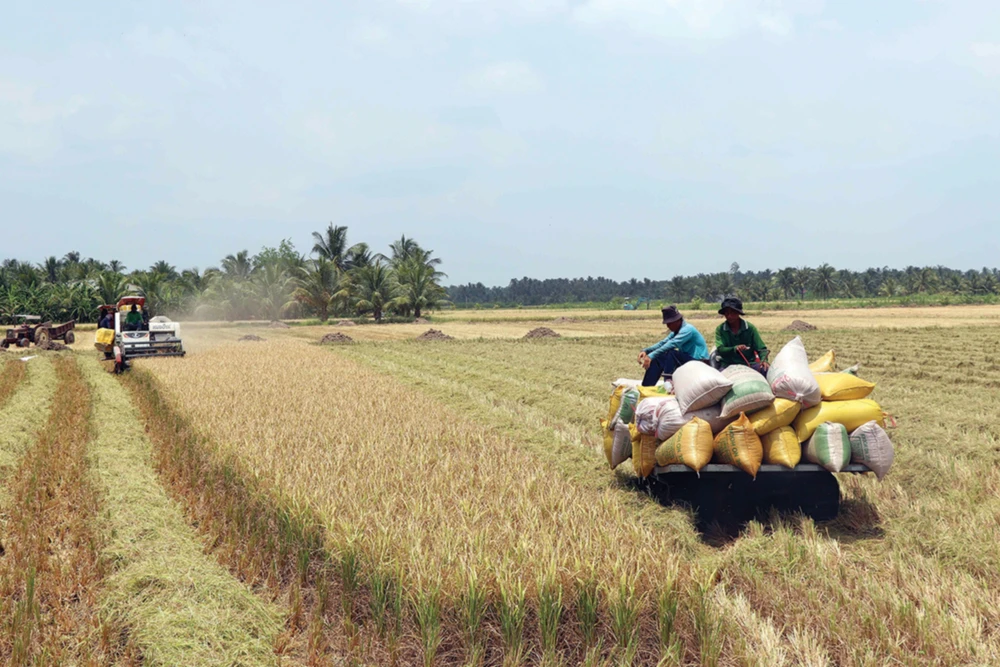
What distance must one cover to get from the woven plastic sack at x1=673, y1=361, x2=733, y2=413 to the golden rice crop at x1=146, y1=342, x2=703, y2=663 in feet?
3.12

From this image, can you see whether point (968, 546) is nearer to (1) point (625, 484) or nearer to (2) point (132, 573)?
(1) point (625, 484)

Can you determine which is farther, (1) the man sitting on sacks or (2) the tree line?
(2) the tree line

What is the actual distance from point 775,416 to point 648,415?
3.00ft

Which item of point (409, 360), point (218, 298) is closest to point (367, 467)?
point (409, 360)

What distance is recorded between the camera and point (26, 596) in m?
3.85

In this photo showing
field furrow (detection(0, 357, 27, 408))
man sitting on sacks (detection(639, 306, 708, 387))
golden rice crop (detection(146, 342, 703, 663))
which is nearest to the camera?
golden rice crop (detection(146, 342, 703, 663))

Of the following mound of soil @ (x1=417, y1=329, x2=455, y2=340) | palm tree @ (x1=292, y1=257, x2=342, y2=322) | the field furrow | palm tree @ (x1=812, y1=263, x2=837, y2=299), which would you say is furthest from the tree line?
palm tree @ (x1=812, y1=263, x2=837, y2=299)

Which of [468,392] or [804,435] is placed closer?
[804,435]

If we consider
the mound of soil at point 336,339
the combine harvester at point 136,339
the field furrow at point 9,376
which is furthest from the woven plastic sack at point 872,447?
the mound of soil at point 336,339

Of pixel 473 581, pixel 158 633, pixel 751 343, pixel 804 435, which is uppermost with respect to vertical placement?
pixel 751 343

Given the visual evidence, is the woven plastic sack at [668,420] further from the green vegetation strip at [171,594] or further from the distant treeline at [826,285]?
the distant treeline at [826,285]

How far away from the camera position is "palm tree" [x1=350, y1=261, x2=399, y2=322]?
48.5 m

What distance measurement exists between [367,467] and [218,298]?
48.7 metres

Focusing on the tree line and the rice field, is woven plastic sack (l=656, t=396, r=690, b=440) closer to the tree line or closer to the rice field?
the rice field
